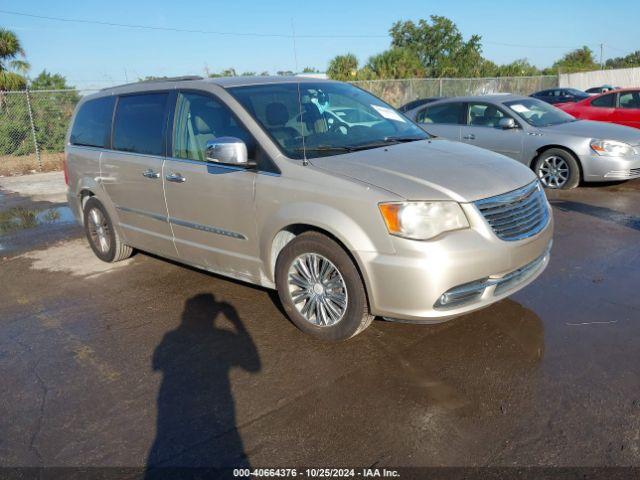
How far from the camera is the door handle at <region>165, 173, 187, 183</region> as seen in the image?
4.62 metres


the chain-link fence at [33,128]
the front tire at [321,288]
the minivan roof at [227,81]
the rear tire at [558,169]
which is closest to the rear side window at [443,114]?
the rear tire at [558,169]

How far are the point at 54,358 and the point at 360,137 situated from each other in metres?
2.84

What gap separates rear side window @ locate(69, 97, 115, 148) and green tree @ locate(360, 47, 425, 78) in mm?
32830

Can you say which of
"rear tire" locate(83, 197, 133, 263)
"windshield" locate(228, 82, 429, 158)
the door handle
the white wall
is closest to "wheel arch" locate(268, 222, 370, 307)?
"windshield" locate(228, 82, 429, 158)

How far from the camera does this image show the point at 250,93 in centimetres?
450

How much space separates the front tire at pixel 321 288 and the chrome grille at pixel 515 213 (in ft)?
3.09

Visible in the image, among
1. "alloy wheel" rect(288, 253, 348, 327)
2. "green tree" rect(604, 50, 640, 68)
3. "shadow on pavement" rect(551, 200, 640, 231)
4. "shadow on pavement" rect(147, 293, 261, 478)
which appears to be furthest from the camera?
"green tree" rect(604, 50, 640, 68)

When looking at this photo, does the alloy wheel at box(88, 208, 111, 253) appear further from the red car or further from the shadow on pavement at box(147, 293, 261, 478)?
the red car

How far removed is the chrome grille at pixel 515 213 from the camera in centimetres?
357

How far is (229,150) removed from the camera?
3.93 metres

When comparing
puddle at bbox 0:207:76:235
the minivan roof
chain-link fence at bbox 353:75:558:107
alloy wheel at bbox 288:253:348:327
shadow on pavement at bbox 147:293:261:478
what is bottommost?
shadow on pavement at bbox 147:293:261:478

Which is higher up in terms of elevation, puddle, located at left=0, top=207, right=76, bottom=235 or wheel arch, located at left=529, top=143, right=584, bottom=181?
wheel arch, located at left=529, top=143, right=584, bottom=181

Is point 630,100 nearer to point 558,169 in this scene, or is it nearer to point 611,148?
point 611,148

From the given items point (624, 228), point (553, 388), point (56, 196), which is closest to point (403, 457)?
point (553, 388)
